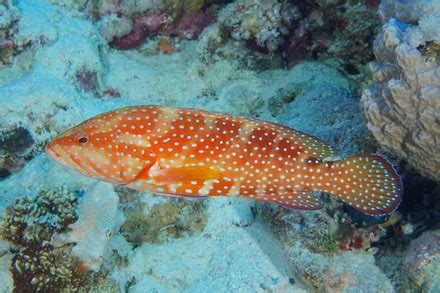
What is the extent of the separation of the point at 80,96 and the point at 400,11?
5.98 m

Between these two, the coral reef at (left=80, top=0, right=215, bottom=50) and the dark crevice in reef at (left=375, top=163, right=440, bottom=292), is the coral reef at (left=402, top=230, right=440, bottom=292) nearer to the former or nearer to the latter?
the dark crevice in reef at (left=375, top=163, right=440, bottom=292)

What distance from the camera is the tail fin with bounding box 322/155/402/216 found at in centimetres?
441

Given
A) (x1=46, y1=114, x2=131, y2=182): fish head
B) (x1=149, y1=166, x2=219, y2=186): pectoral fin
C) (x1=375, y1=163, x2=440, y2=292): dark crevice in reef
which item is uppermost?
(x1=46, y1=114, x2=131, y2=182): fish head

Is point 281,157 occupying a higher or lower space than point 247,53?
higher

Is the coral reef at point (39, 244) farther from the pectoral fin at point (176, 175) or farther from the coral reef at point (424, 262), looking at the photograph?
the coral reef at point (424, 262)

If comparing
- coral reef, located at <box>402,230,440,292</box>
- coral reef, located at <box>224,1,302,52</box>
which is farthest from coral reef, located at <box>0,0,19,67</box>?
coral reef, located at <box>402,230,440,292</box>

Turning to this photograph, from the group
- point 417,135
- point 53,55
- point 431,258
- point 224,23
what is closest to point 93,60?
point 53,55

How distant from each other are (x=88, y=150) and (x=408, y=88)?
341cm

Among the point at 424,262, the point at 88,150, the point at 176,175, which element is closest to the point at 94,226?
the point at 88,150

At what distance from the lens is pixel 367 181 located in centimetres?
446

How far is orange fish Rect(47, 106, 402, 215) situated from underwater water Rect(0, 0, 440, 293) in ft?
0.05

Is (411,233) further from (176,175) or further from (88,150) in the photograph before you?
(88,150)

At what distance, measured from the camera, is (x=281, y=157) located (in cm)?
438

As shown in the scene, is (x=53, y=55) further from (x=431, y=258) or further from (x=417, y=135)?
(x=431, y=258)
